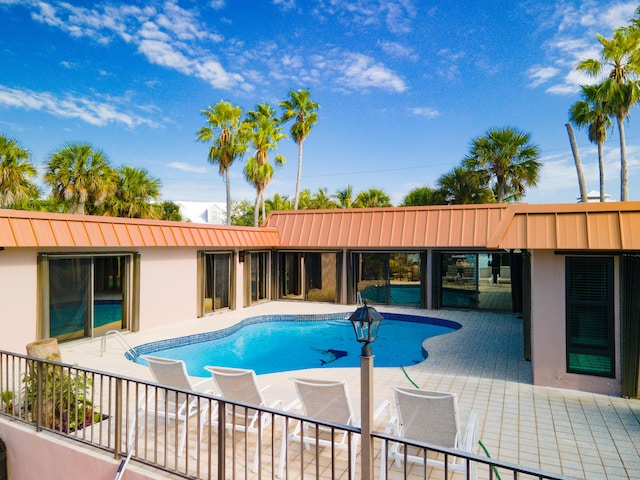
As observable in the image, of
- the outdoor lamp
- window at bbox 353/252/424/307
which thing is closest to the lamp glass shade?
the outdoor lamp

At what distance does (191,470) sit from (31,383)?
2484mm

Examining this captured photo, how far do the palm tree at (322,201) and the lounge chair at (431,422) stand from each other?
1051 inches

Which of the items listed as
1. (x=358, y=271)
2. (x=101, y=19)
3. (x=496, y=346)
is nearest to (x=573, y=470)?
(x=496, y=346)

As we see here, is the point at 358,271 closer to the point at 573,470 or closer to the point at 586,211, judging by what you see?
the point at 586,211

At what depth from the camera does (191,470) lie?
3.97 metres

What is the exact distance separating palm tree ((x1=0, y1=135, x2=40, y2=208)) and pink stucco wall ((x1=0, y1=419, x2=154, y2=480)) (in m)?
14.2

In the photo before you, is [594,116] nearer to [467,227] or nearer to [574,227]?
[467,227]

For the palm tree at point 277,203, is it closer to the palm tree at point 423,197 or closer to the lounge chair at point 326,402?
the palm tree at point 423,197

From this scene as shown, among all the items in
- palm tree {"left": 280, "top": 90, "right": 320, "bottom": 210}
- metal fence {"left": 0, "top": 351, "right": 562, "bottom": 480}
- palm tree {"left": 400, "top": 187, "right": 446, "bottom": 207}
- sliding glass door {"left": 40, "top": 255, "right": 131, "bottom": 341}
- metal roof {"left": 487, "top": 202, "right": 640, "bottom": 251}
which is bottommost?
metal fence {"left": 0, "top": 351, "right": 562, "bottom": 480}

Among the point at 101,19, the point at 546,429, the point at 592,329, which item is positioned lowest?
the point at 546,429

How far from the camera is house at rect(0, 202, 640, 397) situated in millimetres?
6211

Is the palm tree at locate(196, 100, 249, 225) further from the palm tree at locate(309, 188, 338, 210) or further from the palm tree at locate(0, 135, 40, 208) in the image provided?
the palm tree at locate(0, 135, 40, 208)

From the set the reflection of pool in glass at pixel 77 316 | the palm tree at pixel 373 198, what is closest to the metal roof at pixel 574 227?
the reflection of pool in glass at pixel 77 316

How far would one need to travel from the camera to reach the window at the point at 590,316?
20.5 feet
